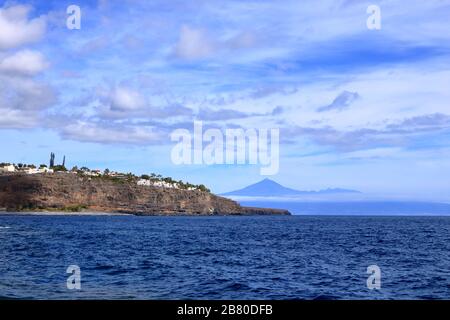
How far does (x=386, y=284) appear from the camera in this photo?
42.8 m

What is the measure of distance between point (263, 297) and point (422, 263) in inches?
1175

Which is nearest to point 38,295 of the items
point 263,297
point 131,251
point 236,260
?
point 263,297

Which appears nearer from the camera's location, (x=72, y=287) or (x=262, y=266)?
(x=72, y=287)

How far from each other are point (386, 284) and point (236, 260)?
2007 centimetres

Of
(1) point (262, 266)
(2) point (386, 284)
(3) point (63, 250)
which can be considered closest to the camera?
(2) point (386, 284)
